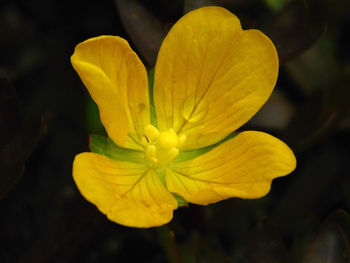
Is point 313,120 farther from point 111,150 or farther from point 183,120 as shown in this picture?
point 111,150

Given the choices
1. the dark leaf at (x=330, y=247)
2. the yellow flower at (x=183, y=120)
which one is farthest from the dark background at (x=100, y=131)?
the yellow flower at (x=183, y=120)

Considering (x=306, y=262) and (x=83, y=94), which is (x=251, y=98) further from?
(x=83, y=94)

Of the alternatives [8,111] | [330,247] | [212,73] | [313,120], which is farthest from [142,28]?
[330,247]

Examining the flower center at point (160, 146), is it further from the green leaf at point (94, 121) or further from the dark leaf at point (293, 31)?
the dark leaf at point (293, 31)

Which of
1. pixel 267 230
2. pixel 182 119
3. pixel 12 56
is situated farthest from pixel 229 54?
pixel 12 56

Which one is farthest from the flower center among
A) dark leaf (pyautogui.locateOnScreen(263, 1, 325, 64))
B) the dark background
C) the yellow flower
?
dark leaf (pyautogui.locateOnScreen(263, 1, 325, 64))
